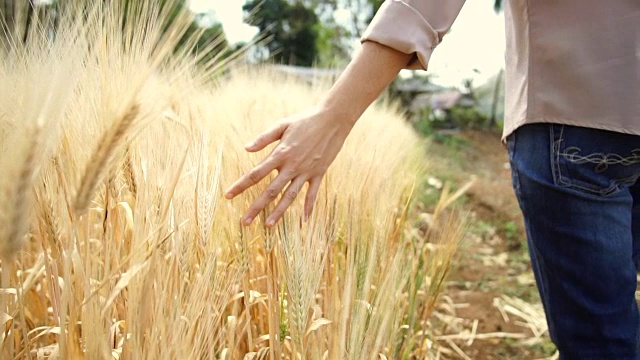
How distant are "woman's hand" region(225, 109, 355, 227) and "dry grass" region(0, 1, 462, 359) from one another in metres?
0.04

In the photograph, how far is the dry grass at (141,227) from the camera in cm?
59

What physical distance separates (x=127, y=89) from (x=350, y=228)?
0.43 m

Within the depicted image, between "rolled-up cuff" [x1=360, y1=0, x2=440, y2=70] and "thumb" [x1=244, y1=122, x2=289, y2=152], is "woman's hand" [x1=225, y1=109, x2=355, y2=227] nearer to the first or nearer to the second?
"thumb" [x1=244, y1=122, x2=289, y2=152]

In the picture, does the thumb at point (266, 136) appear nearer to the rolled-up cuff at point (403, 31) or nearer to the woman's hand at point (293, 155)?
the woman's hand at point (293, 155)

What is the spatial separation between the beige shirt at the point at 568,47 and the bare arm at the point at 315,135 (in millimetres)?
40

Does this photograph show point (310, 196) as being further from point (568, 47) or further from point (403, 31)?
point (568, 47)

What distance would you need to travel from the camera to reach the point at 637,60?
0.82 m

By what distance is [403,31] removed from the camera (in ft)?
2.70

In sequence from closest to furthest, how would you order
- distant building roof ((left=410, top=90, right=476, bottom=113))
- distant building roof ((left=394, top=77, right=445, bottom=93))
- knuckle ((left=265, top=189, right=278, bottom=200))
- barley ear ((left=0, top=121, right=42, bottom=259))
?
barley ear ((left=0, top=121, right=42, bottom=259))
knuckle ((left=265, top=189, right=278, bottom=200))
distant building roof ((left=394, top=77, right=445, bottom=93))
distant building roof ((left=410, top=90, right=476, bottom=113))

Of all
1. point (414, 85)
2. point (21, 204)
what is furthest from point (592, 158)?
point (414, 85)

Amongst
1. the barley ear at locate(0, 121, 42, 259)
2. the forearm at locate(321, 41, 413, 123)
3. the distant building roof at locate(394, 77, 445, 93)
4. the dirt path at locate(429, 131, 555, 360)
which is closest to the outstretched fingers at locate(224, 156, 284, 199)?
the forearm at locate(321, 41, 413, 123)

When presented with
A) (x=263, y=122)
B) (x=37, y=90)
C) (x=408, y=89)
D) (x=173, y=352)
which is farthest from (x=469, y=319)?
(x=408, y=89)

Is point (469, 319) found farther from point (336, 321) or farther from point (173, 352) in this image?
point (173, 352)

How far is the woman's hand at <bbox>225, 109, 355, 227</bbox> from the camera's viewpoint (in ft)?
2.65
